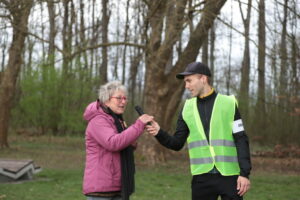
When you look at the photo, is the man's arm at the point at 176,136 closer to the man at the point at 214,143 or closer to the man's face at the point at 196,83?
the man at the point at 214,143

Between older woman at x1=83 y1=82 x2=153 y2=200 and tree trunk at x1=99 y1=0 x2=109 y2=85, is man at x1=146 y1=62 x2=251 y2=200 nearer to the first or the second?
older woman at x1=83 y1=82 x2=153 y2=200

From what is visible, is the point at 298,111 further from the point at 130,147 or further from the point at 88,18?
the point at 88,18

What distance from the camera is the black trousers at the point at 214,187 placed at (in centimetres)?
486

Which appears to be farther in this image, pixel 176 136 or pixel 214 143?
pixel 176 136

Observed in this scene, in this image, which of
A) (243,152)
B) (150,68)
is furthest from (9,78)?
(243,152)

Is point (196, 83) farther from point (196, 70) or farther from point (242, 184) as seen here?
point (242, 184)

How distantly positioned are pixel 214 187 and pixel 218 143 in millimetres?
392

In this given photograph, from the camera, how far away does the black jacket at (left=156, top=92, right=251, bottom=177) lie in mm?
4809

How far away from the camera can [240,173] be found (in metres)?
4.82

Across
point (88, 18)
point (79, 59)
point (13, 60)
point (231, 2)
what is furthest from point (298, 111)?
point (88, 18)

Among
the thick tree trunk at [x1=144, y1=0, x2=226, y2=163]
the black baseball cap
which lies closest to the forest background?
the thick tree trunk at [x1=144, y1=0, x2=226, y2=163]

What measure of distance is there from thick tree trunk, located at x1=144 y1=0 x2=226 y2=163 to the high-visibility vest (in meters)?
11.0

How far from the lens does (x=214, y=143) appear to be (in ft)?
16.2

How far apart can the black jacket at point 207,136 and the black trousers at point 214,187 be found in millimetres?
160
